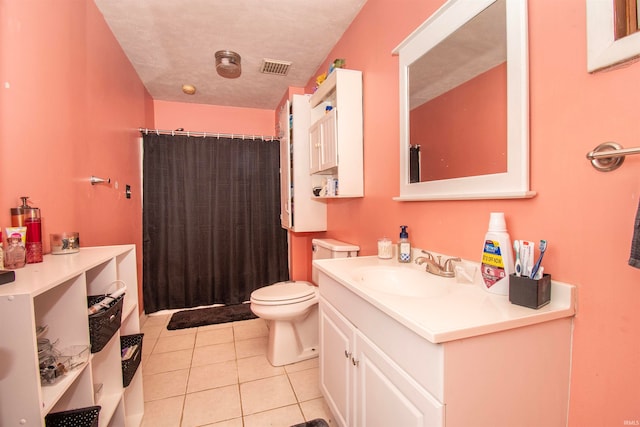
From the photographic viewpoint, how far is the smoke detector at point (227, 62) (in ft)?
7.29

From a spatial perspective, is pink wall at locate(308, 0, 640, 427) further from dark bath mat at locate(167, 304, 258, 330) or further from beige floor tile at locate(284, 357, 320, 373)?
dark bath mat at locate(167, 304, 258, 330)

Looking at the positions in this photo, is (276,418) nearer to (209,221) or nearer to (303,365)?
(303,365)

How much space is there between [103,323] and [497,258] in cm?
136

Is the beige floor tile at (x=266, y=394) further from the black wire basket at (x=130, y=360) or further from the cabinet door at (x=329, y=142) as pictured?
the cabinet door at (x=329, y=142)

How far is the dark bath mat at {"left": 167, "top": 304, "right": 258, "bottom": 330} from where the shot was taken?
103 inches

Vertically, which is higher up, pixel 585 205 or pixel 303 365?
pixel 585 205

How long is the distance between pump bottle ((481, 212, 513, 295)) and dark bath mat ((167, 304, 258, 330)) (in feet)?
7.55

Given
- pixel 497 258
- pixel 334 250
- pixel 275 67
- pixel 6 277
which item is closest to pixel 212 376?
pixel 334 250

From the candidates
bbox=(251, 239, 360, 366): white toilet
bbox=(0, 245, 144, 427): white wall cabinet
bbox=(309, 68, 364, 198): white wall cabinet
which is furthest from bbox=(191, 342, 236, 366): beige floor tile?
bbox=(309, 68, 364, 198): white wall cabinet

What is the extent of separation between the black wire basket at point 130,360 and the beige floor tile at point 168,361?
574 millimetres

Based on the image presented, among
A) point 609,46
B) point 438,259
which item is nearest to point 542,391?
point 438,259

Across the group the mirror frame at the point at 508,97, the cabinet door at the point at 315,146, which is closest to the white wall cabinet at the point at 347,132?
the cabinet door at the point at 315,146

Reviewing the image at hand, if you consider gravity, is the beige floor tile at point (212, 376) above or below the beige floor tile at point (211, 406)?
above

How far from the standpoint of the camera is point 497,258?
89cm
